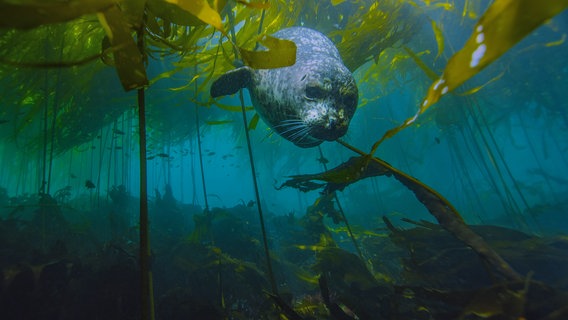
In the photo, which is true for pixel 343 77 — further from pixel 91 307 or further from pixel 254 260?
pixel 254 260

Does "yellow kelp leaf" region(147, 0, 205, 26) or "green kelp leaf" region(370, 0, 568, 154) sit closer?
"green kelp leaf" region(370, 0, 568, 154)

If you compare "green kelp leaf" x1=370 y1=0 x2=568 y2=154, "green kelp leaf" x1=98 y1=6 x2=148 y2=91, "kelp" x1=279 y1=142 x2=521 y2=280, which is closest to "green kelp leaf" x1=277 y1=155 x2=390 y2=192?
"kelp" x1=279 y1=142 x2=521 y2=280

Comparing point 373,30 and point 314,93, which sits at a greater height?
point 373,30

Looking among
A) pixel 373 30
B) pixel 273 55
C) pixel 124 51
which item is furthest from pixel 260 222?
pixel 373 30

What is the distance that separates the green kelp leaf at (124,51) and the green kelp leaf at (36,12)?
0.38 feet

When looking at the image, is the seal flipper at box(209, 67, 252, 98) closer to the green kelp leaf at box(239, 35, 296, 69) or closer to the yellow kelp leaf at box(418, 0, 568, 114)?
the green kelp leaf at box(239, 35, 296, 69)

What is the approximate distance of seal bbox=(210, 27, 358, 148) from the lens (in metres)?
2.18

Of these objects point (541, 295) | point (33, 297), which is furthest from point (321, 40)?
point (33, 297)

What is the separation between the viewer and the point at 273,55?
4.40 ft

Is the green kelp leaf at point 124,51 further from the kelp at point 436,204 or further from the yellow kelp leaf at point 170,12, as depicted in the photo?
the kelp at point 436,204

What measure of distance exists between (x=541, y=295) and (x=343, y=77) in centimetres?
213

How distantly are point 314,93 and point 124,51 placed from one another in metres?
1.55

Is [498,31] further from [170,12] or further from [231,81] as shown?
[231,81]

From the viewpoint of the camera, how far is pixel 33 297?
2.40 meters
